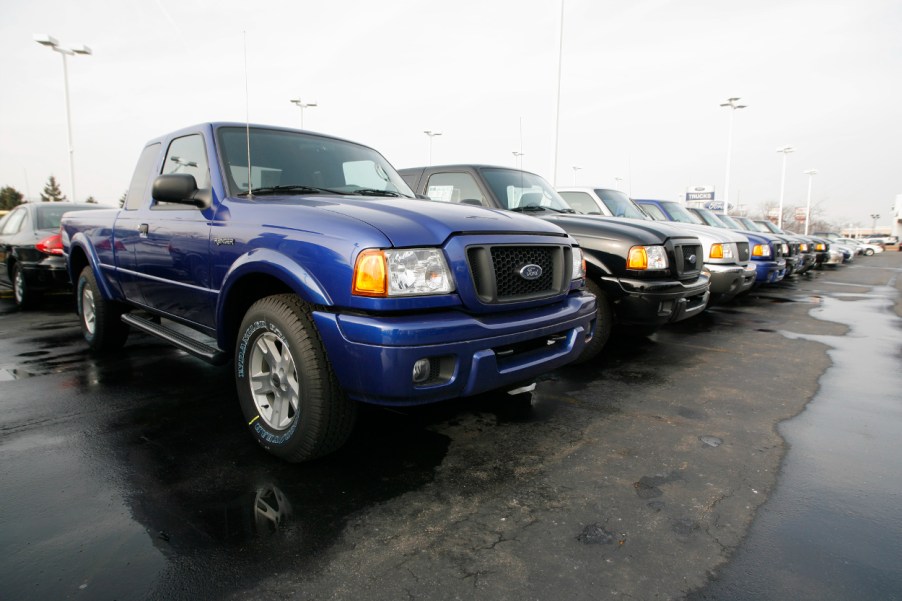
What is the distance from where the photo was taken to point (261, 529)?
7.15ft

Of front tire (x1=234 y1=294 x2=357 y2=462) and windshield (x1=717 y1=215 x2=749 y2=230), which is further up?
windshield (x1=717 y1=215 x2=749 y2=230)

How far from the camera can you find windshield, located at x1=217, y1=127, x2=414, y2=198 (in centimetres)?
342

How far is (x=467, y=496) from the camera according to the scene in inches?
96.8

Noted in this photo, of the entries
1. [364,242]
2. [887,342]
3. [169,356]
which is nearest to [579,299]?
[364,242]

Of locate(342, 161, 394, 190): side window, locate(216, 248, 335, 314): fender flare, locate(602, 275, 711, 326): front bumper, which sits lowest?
locate(602, 275, 711, 326): front bumper

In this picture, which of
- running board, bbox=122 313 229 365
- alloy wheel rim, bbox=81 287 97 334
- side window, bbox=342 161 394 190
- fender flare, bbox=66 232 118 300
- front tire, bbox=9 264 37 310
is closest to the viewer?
running board, bbox=122 313 229 365

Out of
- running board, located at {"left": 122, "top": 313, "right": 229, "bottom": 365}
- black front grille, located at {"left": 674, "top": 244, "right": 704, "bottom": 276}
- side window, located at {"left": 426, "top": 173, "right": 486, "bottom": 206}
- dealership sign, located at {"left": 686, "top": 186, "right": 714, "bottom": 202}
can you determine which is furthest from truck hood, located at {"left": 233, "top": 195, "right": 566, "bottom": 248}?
dealership sign, located at {"left": 686, "top": 186, "right": 714, "bottom": 202}

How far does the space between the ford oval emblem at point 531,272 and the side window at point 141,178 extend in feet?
10.9

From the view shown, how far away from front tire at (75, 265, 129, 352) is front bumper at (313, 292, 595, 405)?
3.58 m

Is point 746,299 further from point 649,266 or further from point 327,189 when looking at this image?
point 327,189

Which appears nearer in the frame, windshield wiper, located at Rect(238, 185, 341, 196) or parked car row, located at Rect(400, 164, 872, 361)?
windshield wiper, located at Rect(238, 185, 341, 196)

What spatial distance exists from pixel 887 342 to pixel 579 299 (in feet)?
18.1

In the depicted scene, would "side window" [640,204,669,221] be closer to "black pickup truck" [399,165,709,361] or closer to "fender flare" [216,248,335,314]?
"black pickup truck" [399,165,709,361]

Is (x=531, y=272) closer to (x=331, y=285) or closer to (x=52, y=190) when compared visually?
(x=331, y=285)
